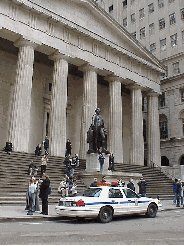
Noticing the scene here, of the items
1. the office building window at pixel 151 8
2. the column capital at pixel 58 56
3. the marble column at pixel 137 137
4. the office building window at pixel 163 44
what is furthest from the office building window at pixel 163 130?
the column capital at pixel 58 56

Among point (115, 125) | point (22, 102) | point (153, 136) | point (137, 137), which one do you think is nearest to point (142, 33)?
point (153, 136)

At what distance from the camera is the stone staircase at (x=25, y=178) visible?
51.4 feet

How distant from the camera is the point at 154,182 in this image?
25.5m

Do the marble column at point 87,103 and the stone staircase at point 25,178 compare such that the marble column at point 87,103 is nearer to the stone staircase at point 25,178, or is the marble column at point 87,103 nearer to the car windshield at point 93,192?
the stone staircase at point 25,178

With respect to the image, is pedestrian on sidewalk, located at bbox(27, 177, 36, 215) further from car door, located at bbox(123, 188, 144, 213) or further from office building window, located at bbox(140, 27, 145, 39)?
office building window, located at bbox(140, 27, 145, 39)

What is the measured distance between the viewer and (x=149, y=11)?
4481 cm

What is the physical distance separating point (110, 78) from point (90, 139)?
1365cm

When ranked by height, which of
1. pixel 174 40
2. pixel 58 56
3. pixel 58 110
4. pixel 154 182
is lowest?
pixel 154 182

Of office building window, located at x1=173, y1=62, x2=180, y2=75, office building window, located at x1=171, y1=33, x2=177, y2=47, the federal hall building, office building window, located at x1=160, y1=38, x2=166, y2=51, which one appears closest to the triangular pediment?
the federal hall building

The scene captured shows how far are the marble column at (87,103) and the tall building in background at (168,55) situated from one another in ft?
47.4

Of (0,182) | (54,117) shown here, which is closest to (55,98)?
(54,117)

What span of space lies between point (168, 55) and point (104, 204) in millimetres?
34965

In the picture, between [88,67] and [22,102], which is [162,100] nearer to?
[88,67]

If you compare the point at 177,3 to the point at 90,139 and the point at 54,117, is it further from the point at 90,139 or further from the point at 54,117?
the point at 90,139
